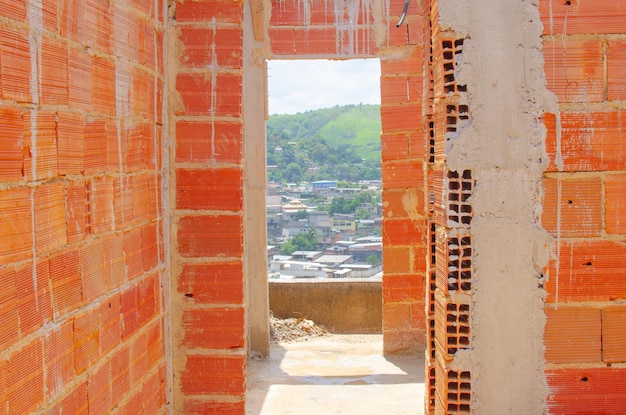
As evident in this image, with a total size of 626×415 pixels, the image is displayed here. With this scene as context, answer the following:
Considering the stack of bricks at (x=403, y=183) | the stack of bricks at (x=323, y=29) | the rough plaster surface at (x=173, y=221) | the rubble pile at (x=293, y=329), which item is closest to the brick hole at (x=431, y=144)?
the rough plaster surface at (x=173, y=221)

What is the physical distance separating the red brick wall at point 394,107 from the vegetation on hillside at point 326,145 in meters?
17.0

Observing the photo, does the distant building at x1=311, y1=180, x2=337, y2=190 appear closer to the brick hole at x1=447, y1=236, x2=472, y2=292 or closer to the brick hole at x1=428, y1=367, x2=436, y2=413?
the brick hole at x1=428, y1=367, x2=436, y2=413

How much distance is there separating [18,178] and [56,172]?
0.81ft

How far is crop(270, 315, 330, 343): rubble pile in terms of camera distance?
745cm

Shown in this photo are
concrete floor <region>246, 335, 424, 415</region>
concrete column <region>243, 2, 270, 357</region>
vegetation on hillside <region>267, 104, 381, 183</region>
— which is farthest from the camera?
vegetation on hillside <region>267, 104, 381, 183</region>

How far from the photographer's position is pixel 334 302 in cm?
816

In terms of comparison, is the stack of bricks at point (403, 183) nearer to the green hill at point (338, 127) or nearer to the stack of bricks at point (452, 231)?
the stack of bricks at point (452, 231)

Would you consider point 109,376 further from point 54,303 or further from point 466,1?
point 466,1

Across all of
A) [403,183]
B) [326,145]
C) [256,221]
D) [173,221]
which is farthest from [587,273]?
[326,145]

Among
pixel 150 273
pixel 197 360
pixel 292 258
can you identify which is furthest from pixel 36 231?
pixel 292 258

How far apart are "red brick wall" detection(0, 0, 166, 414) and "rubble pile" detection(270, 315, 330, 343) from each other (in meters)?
4.15

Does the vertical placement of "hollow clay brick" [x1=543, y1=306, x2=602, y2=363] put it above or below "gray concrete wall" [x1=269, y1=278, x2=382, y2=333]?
above

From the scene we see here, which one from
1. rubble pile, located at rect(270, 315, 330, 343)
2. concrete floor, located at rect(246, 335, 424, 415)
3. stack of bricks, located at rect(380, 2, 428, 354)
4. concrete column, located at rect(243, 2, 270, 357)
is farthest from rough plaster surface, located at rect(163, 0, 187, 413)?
rubble pile, located at rect(270, 315, 330, 343)

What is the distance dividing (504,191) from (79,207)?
1.67m
